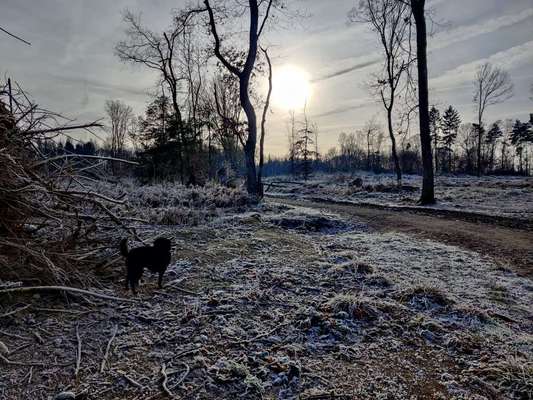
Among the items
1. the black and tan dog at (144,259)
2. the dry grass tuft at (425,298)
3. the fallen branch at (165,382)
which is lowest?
the dry grass tuft at (425,298)

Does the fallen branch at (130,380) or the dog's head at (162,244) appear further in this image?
the dog's head at (162,244)

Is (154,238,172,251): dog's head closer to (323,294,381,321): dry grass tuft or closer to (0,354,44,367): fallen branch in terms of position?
(0,354,44,367): fallen branch

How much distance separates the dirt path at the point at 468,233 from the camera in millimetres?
5953

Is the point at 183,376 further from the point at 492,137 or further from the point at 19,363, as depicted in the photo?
the point at 492,137

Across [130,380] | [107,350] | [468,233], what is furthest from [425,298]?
[468,233]

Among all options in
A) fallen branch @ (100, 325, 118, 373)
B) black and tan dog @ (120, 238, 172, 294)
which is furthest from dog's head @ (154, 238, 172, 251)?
fallen branch @ (100, 325, 118, 373)

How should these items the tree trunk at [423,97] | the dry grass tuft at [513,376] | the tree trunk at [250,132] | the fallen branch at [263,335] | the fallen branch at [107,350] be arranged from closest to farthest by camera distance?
the dry grass tuft at [513,376]
the fallen branch at [107,350]
the fallen branch at [263,335]
the tree trunk at [423,97]
the tree trunk at [250,132]

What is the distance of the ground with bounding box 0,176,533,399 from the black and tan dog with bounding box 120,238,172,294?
21 cm

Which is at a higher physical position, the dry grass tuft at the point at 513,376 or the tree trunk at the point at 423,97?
the tree trunk at the point at 423,97

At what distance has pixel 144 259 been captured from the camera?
11.9 feet

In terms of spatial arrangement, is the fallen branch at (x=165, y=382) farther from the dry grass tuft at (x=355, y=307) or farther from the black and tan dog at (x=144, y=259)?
the dry grass tuft at (x=355, y=307)

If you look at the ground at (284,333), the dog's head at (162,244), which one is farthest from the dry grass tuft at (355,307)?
the dog's head at (162,244)

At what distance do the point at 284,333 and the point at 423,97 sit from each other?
13.4 m

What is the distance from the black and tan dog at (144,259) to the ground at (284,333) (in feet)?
0.70
